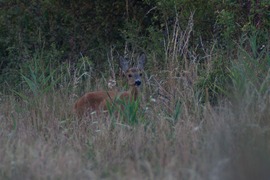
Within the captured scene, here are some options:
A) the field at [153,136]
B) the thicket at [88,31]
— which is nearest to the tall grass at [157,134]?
the field at [153,136]

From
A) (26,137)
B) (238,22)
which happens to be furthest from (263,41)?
(26,137)

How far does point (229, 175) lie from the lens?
6.70 metres

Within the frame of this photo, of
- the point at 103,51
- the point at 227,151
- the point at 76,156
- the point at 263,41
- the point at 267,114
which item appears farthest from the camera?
the point at 103,51

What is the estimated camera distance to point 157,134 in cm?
884

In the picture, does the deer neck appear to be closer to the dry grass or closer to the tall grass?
the tall grass

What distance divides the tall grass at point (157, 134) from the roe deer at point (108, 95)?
18cm

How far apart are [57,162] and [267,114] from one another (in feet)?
8.18

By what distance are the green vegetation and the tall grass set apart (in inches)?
0.7

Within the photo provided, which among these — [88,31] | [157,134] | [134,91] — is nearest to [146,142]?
[157,134]

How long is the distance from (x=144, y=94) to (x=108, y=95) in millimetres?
1122

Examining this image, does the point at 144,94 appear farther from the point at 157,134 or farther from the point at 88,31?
the point at 88,31

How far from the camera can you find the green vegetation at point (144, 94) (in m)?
7.36

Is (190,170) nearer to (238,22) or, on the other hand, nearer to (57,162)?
(57,162)

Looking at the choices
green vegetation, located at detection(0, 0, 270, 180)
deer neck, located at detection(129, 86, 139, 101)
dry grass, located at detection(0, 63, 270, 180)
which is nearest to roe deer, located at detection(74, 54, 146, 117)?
deer neck, located at detection(129, 86, 139, 101)
